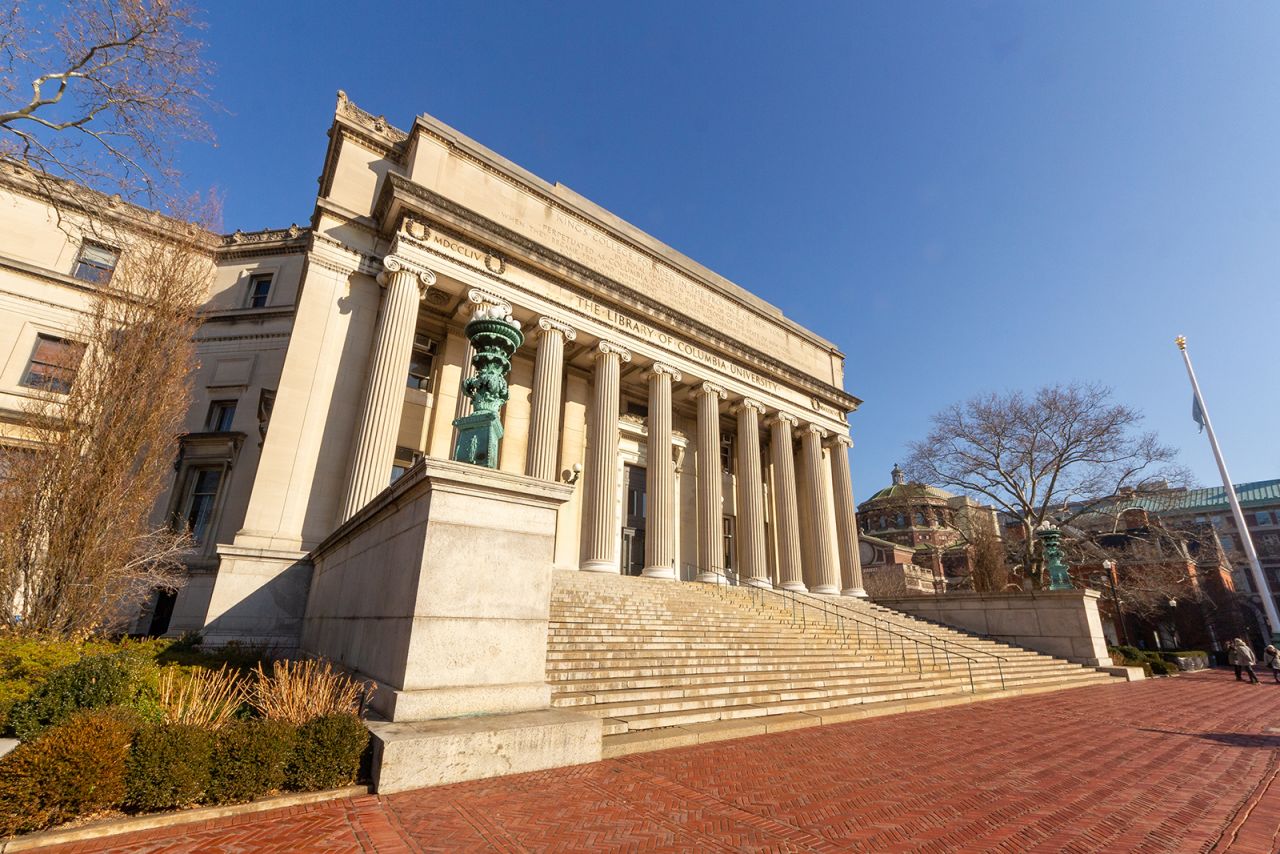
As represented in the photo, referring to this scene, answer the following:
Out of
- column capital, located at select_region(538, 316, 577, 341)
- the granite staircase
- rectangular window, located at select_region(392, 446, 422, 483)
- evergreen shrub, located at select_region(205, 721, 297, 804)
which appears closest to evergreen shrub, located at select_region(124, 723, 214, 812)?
evergreen shrub, located at select_region(205, 721, 297, 804)

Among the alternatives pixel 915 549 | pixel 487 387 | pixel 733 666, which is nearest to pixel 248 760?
pixel 487 387

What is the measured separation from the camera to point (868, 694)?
38.5ft

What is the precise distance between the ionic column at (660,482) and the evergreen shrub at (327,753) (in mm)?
15947

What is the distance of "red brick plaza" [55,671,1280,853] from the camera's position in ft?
13.6

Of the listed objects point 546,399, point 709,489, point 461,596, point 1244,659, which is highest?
point 546,399

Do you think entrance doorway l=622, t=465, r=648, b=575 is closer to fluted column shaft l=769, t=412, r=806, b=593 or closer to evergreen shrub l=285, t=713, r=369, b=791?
fluted column shaft l=769, t=412, r=806, b=593

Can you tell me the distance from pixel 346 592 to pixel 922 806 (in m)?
9.27

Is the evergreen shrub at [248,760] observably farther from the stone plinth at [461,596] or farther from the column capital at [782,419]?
the column capital at [782,419]

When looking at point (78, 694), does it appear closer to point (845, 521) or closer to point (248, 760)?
point (248, 760)

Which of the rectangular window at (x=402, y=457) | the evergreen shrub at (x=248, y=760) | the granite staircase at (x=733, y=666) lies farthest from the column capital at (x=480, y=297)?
the evergreen shrub at (x=248, y=760)

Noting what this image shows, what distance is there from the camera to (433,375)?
21766mm

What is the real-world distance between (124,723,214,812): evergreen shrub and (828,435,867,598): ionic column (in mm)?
27451

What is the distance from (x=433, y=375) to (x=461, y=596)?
55.9 feet

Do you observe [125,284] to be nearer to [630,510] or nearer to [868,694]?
[630,510]
